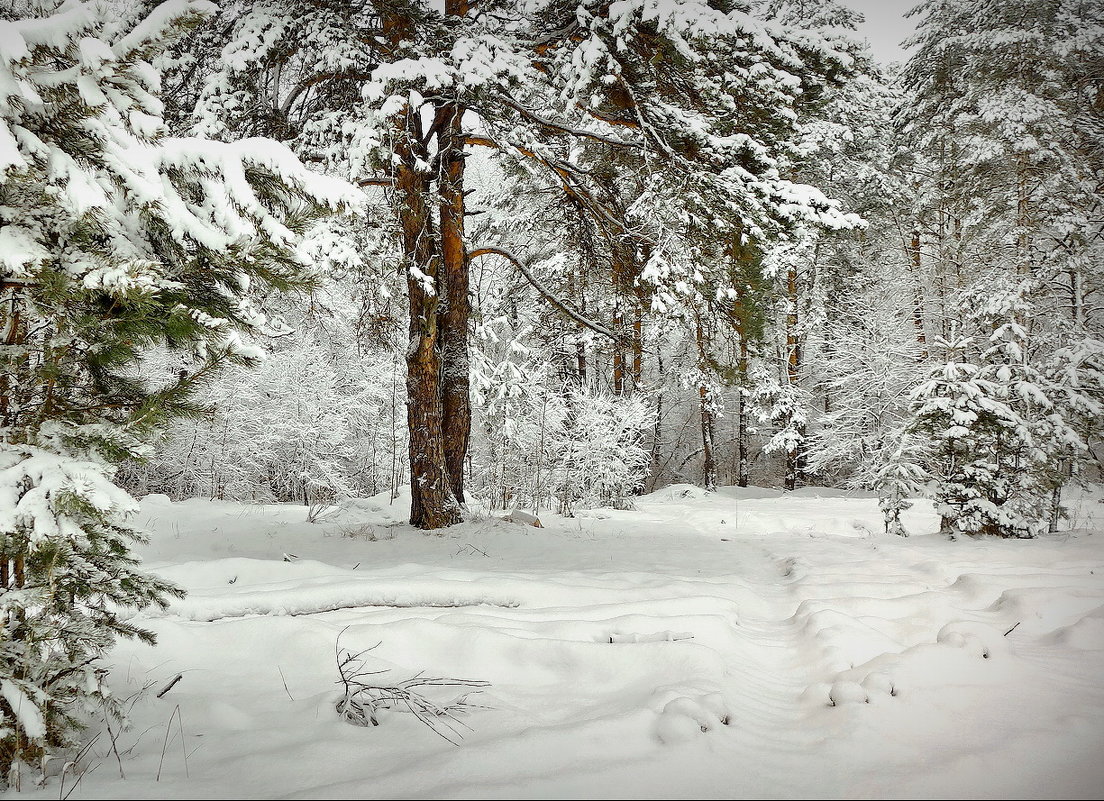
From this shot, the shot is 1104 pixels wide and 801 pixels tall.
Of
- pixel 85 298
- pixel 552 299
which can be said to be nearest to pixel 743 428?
pixel 552 299

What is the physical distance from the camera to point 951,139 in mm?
12398

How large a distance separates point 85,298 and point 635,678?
2.42 metres

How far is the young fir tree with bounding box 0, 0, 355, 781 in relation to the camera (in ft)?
4.85

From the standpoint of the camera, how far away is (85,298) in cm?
167

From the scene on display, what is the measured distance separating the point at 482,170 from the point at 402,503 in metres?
9.56

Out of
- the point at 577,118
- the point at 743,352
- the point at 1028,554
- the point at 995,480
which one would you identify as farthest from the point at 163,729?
the point at 995,480

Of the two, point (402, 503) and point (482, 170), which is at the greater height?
point (482, 170)

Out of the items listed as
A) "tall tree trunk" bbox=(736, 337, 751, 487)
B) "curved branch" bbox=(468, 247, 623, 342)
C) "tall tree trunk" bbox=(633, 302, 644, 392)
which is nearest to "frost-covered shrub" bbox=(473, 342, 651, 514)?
"tall tree trunk" bbox=(633, 302, 644, 392)

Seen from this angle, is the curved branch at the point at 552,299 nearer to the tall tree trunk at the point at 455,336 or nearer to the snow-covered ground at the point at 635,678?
the tall tree trunk at the point at 455,336

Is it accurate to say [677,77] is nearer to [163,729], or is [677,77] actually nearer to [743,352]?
[743,352]

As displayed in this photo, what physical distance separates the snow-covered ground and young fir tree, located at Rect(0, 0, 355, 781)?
402 mm

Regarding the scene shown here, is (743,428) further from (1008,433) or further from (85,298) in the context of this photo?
(85,298)

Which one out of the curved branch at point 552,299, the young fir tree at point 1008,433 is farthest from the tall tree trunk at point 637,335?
the young fir tree at point 1008,433

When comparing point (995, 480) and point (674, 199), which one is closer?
point (674, 199)
